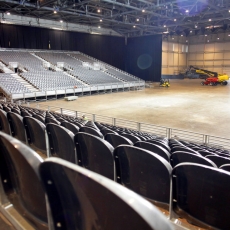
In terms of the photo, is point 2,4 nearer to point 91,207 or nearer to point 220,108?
point 220,108

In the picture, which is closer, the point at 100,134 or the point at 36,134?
the point at 36,134

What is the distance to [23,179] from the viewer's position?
144 centimetres

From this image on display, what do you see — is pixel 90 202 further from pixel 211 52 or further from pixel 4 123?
pixel 211 52

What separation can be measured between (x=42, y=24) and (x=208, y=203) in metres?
30.8

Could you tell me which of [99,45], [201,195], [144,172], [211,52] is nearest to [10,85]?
[99,45]

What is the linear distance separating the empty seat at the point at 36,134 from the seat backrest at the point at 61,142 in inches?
7.7

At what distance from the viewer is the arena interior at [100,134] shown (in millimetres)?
1059

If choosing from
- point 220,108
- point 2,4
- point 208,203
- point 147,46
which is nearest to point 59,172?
point 208,203

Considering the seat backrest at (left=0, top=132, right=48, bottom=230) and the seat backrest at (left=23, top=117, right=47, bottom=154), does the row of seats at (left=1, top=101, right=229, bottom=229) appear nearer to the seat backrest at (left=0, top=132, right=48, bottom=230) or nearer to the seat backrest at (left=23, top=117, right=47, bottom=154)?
the seat backrest at (left=23, top=117, right=47, bottom=154)

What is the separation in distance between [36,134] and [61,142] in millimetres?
934

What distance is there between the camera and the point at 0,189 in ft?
6.05

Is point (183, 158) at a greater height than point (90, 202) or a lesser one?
lesser

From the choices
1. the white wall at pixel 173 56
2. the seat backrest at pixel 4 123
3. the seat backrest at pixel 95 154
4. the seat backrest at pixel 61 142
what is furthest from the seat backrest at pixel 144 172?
the white wall at pixel 173 56

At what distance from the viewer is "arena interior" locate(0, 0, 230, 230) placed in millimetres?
1059
